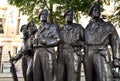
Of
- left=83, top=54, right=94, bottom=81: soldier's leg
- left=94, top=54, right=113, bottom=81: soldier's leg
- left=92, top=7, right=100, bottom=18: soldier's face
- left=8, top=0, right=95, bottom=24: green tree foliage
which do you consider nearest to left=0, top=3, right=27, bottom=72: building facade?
left=8, top=0, right=95, bottom=24: green tree foliage

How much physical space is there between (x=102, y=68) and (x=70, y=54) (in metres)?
0.75

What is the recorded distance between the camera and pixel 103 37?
8.02 m

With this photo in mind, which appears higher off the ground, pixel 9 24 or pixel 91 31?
pixel 91 31

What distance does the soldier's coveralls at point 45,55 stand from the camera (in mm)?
7969

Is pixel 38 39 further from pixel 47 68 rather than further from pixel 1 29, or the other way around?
pixel 1 29

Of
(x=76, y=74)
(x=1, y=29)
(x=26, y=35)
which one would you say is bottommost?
(x=1, y=29)

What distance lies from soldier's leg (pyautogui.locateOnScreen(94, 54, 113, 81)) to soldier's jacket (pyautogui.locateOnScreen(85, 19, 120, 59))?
0.71 ft

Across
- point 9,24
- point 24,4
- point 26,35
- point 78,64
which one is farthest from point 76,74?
point 9,24

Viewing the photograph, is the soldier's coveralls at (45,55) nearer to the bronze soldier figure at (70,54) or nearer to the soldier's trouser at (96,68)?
the bronze soldier figure at (70,54)

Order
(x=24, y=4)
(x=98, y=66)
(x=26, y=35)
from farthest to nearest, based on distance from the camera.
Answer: (x=24, y=4) → (x=26, y=35) → (x=98, y=66)

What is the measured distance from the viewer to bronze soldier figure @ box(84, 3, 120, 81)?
7852 millimetres

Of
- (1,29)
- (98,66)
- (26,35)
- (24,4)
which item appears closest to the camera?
(98,66)

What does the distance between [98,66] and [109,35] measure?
71 cm

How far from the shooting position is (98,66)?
7.86 meters
